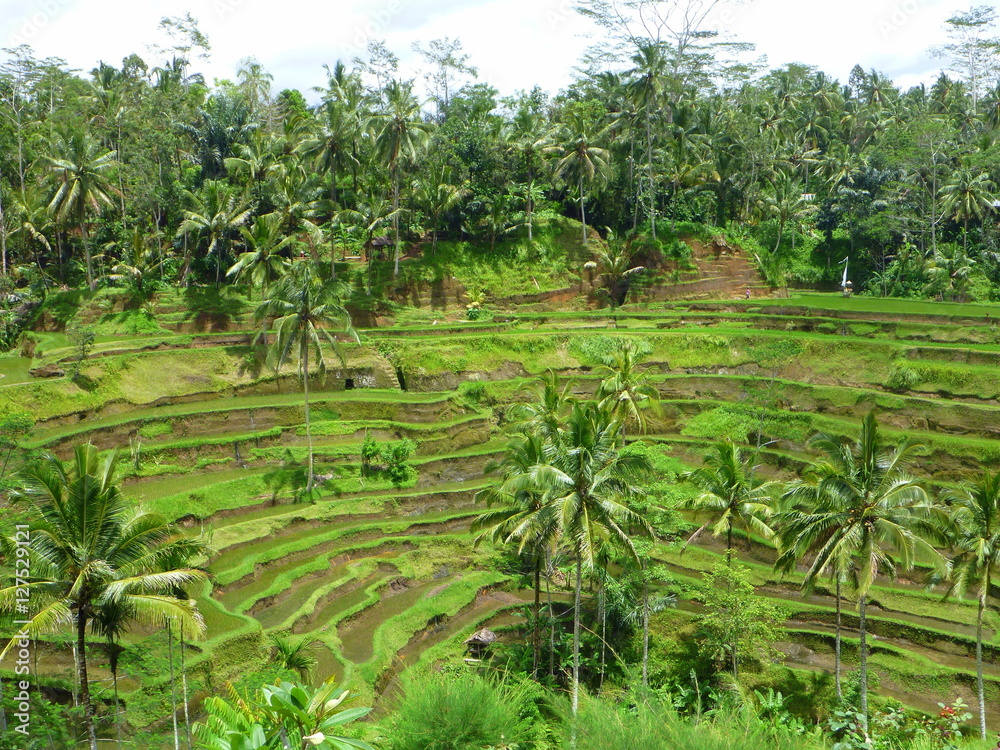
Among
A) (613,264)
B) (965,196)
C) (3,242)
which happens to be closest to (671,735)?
(613,264)

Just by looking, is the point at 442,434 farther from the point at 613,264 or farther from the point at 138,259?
the point at 613,264

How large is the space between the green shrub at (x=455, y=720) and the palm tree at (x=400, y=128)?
1488 inches

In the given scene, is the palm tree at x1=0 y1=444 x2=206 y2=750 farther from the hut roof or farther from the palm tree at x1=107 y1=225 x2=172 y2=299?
the palm tree at x1=107 y1=225 x2=172 y2=299

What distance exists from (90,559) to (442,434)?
2525 cm

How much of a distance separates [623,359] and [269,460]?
16.6m

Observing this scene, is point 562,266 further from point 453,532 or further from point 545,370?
point 453,532

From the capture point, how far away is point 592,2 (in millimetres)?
60688

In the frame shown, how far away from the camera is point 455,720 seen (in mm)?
16703

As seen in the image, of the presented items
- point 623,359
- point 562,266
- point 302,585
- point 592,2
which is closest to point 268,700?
point 302,585

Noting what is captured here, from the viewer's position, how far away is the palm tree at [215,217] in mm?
47750

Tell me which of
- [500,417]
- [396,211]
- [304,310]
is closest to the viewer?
[304,310]

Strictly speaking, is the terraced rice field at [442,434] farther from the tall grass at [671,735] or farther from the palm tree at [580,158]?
the tall grass at [671,735]

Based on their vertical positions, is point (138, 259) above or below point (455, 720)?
above

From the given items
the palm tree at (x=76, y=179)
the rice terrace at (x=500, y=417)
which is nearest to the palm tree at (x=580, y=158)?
the rice terrace at (x=500, y=417)
